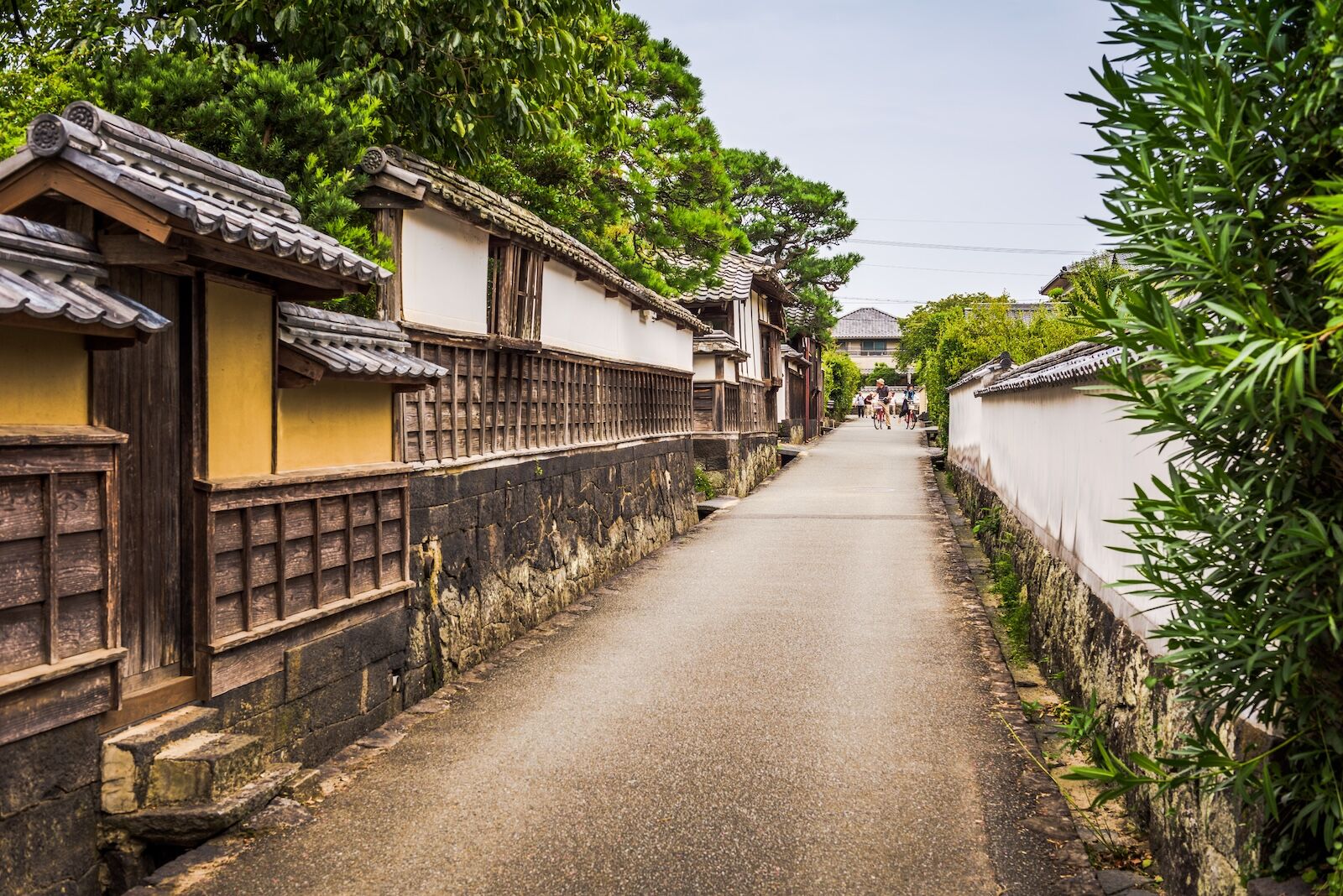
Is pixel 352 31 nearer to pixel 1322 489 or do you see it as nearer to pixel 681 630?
pixel 681 630

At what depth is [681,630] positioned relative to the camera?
12.2m

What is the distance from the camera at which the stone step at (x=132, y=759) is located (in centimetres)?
538

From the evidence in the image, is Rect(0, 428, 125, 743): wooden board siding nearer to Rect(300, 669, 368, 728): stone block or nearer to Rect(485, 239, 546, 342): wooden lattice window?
Rect(300, 669, 368, 728): stone block

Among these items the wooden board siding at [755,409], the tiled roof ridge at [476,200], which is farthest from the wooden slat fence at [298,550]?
the wooden board siding at [755,409]

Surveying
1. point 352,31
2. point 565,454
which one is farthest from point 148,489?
point 565,454

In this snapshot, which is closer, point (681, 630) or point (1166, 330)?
point (1166, 330)

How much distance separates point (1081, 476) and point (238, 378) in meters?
6.96

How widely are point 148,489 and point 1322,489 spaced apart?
18.7 ft

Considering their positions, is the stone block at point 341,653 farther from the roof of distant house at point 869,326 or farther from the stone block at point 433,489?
the roof of distant house at point 869,326

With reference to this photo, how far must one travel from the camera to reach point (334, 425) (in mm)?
7875

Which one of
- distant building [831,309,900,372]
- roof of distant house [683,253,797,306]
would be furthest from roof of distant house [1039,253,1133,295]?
distant building [831,309,900,372]

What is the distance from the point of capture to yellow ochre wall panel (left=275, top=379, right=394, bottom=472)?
727cm

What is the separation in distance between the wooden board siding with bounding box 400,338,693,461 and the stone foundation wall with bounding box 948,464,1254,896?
5.97 metres

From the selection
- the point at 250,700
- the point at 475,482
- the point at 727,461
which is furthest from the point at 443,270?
the point at 727,461
